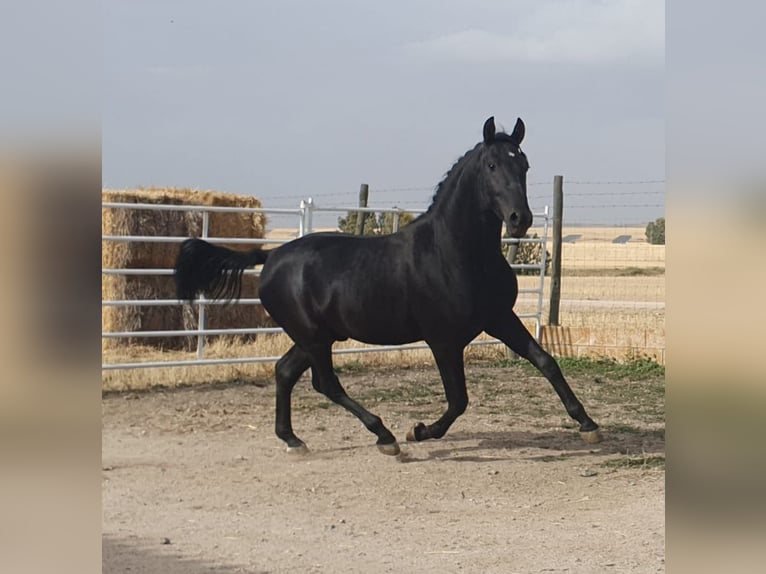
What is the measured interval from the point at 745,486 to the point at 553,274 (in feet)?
29.3

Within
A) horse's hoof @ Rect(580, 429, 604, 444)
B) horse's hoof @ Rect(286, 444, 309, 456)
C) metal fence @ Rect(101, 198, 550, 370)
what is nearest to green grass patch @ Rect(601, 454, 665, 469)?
horse's hoof @ Rect(580, 429, 604, 444)

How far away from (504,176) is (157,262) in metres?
4.49

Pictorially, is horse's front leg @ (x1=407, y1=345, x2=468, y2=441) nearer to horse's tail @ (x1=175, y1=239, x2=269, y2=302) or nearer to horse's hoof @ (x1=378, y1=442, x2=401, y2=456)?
horse's hoof @ (x1=378, y1=442, x2=401, y2=456)

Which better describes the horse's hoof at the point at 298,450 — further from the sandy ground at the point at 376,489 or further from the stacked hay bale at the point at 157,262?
the stacked hay bale at the point at 157,262

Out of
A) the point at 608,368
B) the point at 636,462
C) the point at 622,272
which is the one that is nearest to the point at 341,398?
the point at 636,462

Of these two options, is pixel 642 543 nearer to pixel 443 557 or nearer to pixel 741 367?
pixel 443 557

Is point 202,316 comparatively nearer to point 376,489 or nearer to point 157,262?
point 157,262

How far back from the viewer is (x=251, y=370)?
301 inches

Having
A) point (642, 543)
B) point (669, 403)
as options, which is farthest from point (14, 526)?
point (642, 543)

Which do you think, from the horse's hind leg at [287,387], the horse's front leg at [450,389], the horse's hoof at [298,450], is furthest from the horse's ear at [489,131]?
the horse's hoof at [298,450]

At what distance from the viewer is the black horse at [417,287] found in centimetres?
491

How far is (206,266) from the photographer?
550 centimetres

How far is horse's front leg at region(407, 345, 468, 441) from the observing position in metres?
4.89

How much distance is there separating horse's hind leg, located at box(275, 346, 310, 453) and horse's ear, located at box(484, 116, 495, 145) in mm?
1530
